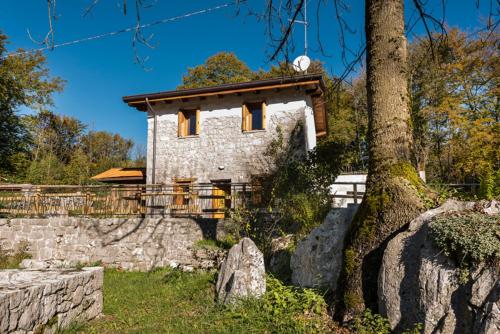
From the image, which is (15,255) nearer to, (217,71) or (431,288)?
(431,288)

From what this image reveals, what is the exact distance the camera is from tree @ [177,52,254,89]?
90.3 feet

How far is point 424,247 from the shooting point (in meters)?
3.56

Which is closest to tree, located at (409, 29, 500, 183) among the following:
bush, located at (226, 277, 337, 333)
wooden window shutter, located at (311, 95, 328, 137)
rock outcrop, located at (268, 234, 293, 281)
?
wooden window shutter, located at (311, 95, 328, 137)

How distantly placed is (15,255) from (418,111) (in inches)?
832

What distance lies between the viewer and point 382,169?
446 centimetres

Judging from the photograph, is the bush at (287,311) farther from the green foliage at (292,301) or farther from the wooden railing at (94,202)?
the wooden railing at (94,202)

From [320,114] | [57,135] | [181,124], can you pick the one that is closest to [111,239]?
[181,124]

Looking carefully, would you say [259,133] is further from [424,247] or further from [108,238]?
[424,247]

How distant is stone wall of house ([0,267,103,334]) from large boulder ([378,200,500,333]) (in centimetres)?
375

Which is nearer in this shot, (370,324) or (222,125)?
(370,324)

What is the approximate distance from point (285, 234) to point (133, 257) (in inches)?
181

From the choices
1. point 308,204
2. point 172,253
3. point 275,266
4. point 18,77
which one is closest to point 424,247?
point 275,266

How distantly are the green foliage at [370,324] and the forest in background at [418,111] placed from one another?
3.67 m

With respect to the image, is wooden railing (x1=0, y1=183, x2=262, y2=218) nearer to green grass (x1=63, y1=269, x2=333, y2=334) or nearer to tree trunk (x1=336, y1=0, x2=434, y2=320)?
green grass (x1=63, y1=269, x2=333, y2=334)
